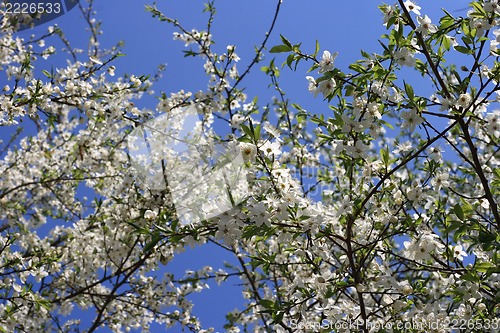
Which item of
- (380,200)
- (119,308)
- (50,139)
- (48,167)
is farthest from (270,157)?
(50,139)

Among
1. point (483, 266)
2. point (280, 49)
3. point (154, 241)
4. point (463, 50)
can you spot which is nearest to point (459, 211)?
point (483, 266)

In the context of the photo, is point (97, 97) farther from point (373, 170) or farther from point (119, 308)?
point (119, 308)

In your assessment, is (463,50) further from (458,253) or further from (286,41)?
(458,253)

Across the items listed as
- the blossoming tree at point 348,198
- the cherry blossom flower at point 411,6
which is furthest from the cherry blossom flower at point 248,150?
the cherry blossom flower at point 411,6

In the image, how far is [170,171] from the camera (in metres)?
4.25

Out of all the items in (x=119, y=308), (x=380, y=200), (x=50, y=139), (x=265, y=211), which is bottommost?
(x=265, y=211)

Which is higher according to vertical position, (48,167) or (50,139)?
(50,139)

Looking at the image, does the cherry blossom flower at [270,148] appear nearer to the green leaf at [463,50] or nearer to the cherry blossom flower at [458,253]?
the green leaf at [463,50]

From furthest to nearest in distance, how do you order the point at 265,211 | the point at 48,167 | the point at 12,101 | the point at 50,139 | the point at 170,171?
the point at 50,139, the point at 48,167, the point at 170,171, the point at 12,101, the point at 265,211

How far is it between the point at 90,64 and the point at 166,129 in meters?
0.91

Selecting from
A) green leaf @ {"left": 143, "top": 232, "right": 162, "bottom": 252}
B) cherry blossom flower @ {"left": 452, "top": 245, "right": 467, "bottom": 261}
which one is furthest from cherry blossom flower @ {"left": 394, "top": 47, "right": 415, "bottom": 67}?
green leaf @ {"left": 143, "top": 232, "right": 162, "bottom": 252}

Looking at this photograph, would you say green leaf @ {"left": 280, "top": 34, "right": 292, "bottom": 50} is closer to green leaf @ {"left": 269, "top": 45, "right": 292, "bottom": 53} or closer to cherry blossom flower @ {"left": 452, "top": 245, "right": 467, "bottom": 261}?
green leaf @ {"left": 269, "top": 45, "right": 292, "bottom": 53}

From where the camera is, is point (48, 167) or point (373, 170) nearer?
point (373, 170)

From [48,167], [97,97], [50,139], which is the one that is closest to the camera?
[97,97]
